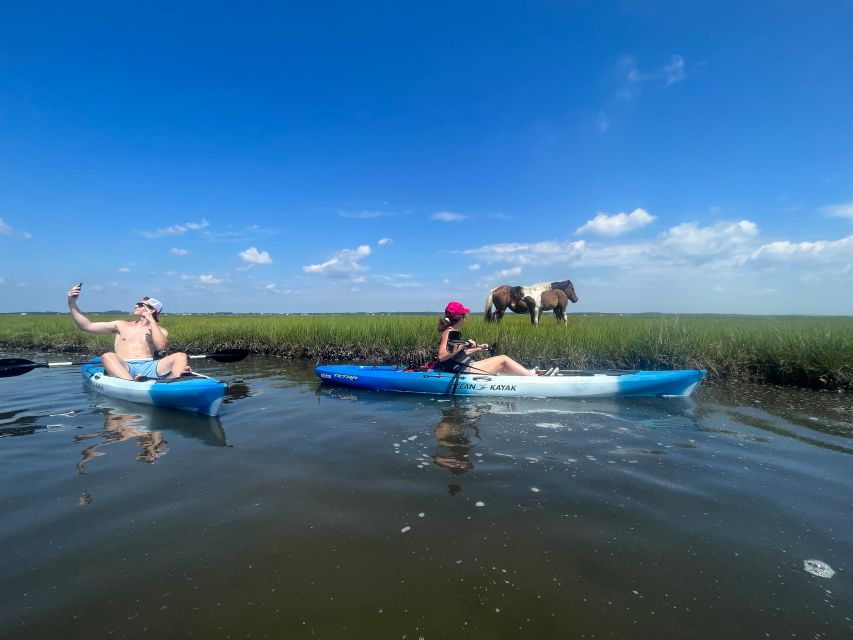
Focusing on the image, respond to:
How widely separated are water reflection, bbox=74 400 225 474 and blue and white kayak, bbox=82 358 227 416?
0.54ft

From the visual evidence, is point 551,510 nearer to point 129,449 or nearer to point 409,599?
point 409,599

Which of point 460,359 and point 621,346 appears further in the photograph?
point 621,346

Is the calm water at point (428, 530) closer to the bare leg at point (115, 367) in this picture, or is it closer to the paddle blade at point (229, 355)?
the bare leg at point (115, 367)

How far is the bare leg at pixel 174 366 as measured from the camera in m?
7.68

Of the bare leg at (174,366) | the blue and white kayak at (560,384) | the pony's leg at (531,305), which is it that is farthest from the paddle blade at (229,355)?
the pony's leg at (531,305)

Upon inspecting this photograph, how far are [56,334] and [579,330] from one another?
2266 centimetres

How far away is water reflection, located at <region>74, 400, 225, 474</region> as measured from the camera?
5207 mm

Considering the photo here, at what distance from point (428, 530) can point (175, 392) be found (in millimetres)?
5528

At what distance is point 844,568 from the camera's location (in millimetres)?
2854

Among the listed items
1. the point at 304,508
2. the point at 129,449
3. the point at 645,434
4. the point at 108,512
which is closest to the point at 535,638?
the point at 304,508

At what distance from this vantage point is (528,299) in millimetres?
17453

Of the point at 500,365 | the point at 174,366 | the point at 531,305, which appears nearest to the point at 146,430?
the point at 174,366

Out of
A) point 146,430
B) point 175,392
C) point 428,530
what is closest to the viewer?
point 428,530

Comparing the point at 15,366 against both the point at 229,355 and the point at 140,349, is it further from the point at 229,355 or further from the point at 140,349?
the point at 229,355
